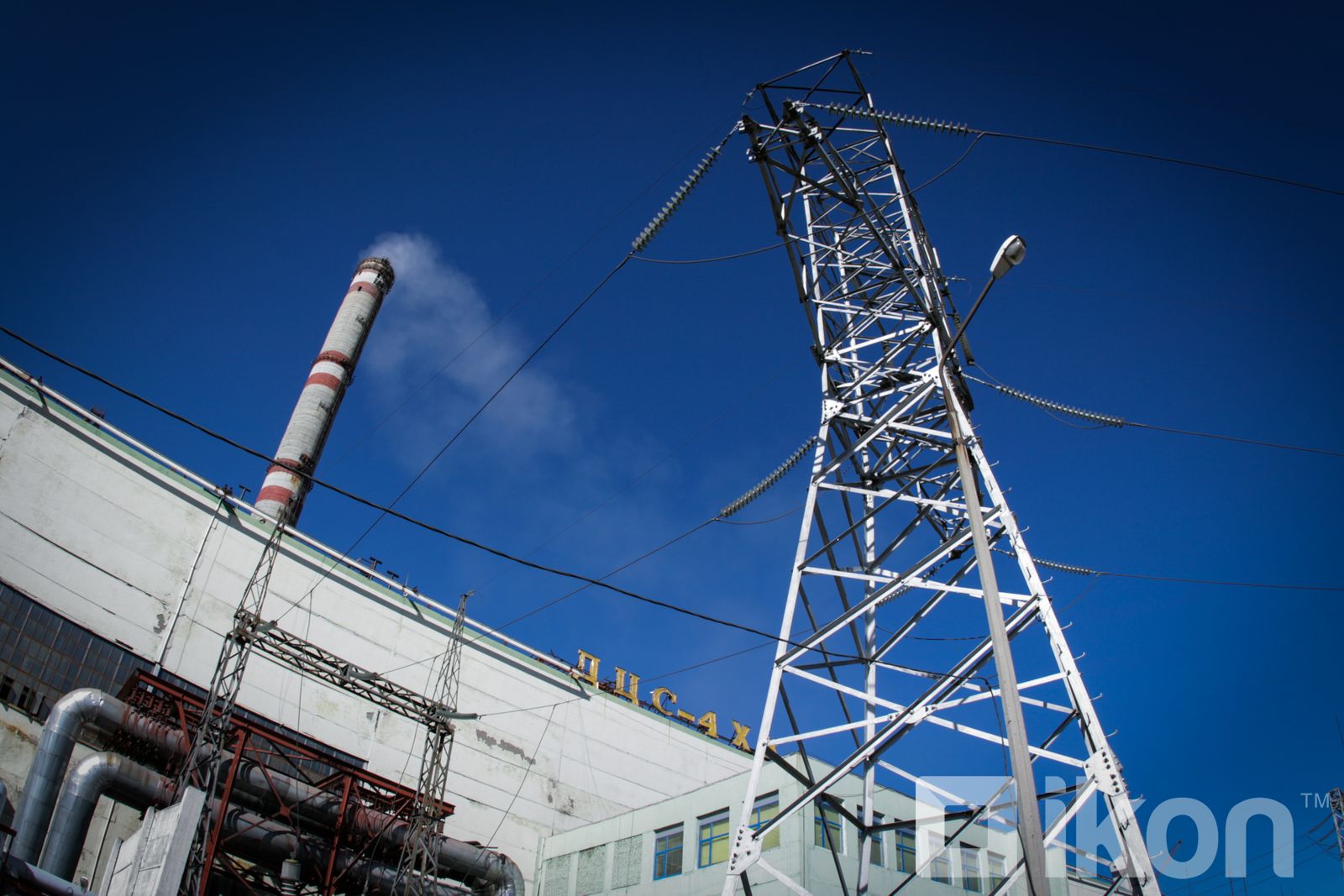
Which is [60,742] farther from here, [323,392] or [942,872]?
[323,392]

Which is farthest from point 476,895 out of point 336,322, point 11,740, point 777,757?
point 336,322

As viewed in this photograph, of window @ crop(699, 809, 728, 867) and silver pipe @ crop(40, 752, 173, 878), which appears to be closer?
silver pipe @ crop(40, 752, 173, 878)

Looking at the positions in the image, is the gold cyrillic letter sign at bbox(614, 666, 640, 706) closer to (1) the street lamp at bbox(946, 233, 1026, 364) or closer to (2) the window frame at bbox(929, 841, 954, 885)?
(2) the window frame at bbox(929, 841, 954, 885)

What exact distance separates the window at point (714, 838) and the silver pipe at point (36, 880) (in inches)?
638

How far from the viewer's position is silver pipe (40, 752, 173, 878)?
2281 cm

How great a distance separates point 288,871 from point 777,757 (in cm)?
2200

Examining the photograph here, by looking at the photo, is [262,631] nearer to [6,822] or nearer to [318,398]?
[6,822]

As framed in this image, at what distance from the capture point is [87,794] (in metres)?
23.7

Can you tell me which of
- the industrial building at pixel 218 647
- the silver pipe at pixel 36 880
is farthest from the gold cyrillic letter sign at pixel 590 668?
the silver pipe at pixel 36 880

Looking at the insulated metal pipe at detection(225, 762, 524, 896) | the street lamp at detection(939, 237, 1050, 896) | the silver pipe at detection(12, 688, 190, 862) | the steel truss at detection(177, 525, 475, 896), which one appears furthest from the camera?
the insulated metal pipe at detection(225, 762, 524, 896)

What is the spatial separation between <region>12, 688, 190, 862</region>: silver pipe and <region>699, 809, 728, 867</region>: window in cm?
1530

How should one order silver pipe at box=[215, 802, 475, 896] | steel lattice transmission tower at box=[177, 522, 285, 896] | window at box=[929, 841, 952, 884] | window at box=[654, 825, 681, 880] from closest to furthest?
steel lattice transmission tower at box=[177, 522, 285, 896], window at box=[929, 841, 952, 884], silver pipe at box=[215, 802, 475, 896], window at box=[654, 825, 681, 880]

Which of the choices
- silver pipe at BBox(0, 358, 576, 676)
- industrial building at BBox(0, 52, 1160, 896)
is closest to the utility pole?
industrial building at BBox(0, 52, 1160, 896)

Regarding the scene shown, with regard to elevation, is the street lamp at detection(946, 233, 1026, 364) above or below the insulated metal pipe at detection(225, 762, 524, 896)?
above
